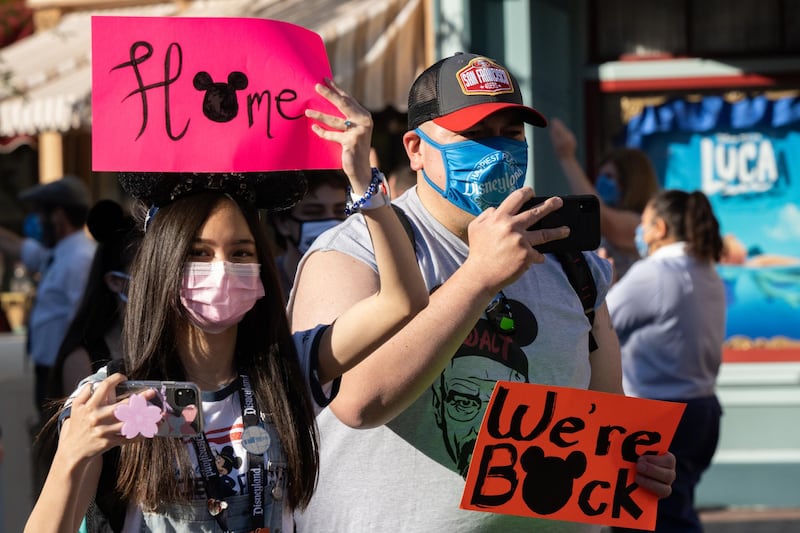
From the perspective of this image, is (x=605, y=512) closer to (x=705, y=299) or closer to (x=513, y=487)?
(x=513, y=487)

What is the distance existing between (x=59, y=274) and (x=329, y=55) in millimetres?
2814

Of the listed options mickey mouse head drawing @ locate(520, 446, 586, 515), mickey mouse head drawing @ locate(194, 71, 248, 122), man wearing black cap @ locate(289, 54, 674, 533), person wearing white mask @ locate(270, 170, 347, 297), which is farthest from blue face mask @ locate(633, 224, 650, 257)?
mickey mouse head drawing @ locate(194, 71, 248, 122)

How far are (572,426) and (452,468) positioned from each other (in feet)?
0.90

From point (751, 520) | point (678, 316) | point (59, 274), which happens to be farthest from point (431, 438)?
point (751, 520)

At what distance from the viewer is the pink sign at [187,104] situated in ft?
9.04

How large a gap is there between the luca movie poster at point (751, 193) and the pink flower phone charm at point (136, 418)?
22.5 ft

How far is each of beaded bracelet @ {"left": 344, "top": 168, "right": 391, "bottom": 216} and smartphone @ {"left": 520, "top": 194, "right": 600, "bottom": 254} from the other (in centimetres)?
37

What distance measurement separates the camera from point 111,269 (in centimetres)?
492

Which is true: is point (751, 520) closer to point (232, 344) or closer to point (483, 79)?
point (483, 79)

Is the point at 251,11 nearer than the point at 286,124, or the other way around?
the point at 286,124

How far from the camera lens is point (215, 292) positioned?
2660 mm

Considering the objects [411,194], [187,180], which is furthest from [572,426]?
[187,180]

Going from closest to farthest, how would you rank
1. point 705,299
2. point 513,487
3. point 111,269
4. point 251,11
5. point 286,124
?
point 286,124 < point 513,487 < point 111,269 < point 705,299 < point 251,11

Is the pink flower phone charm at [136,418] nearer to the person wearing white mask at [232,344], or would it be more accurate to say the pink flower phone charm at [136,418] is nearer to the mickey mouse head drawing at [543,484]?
the person wearing white mask at [232,344]
